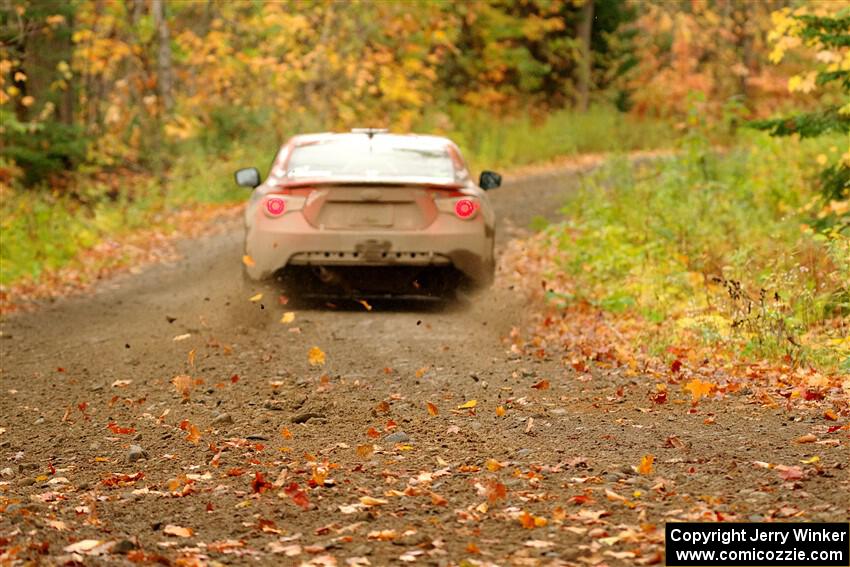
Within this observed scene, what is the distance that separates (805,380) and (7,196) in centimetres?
1212

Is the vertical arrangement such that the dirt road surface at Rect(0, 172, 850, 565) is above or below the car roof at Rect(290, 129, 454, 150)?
below

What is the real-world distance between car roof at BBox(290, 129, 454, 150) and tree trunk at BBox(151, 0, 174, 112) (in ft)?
45.7

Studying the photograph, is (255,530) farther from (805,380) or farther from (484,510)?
(805,380)

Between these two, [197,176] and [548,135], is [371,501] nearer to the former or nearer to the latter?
[197,176]

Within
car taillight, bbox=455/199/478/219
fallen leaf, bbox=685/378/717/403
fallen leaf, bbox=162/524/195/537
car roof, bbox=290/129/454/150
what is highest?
car roof, bbox=290/129/454/150

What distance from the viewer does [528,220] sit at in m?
20.4

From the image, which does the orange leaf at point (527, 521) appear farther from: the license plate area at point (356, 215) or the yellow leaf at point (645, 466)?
the license plate area at point (356, 215)

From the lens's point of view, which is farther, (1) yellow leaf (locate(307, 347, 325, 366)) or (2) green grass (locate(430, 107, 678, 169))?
(2) green grass (locate(430, 107, 678, 169))

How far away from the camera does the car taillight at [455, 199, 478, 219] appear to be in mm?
11188

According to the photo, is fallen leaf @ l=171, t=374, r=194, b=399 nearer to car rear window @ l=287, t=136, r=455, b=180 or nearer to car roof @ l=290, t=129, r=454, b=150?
car rear window @ l=287, t=136, r=455, b=180

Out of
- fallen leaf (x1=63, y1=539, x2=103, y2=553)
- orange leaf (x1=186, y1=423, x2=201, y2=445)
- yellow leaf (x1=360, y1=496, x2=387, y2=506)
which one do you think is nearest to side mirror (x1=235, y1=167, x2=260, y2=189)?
orange leaf (x1=186, y1=423, x2=201, y2=445)

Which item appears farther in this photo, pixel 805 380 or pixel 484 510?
pixel 805 380

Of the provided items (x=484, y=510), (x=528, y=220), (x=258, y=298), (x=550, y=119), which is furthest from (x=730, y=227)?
(x=550, y=119)

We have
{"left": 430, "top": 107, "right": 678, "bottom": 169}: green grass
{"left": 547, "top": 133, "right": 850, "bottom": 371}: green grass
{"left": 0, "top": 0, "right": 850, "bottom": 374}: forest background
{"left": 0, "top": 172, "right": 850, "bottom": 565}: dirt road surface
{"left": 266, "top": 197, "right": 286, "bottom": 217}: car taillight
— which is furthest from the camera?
{"left": 430, "top": 107, "right": 678, "bottom": 169}: green grass
